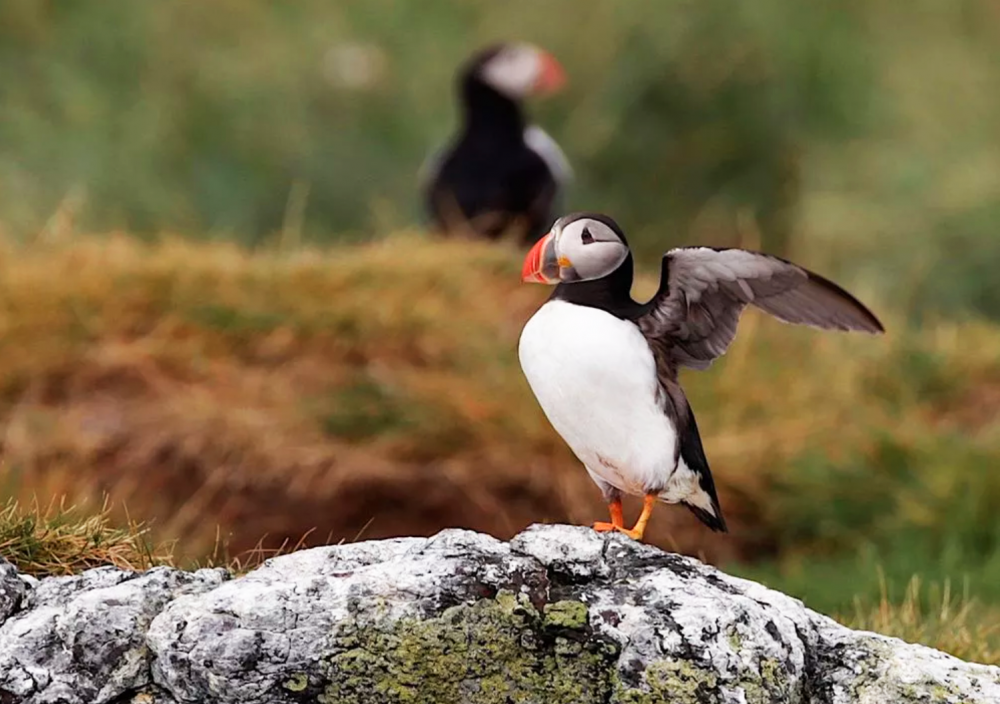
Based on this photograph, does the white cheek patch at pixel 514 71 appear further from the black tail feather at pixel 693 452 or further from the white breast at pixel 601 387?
the white breast at pixel 601 387

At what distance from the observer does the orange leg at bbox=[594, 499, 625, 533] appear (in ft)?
12.1

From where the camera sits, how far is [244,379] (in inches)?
334

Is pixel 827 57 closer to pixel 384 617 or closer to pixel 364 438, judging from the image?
pixel 364 438

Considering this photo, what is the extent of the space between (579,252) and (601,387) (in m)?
0.29

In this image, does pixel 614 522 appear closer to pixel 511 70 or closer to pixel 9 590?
pixel 9 590

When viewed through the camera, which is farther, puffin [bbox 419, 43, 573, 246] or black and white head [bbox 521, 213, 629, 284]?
puffin [bbox 419, 43, 573, 246]

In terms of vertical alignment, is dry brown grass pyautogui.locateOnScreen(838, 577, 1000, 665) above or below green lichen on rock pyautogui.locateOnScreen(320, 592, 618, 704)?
below

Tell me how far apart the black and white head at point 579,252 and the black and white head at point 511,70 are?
8.33 meters

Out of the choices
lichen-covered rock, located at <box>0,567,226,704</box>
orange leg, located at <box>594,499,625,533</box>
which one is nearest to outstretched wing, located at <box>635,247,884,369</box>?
orange leg, located at <box>594,499,625,533</box>

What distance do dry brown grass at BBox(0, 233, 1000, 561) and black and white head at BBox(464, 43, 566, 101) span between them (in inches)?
106

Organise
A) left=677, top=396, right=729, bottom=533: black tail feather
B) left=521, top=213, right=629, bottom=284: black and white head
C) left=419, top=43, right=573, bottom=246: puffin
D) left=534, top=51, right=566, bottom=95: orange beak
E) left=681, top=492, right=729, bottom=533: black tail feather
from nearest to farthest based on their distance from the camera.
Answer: left=521, top=213, right=629, bottom=284: black and white head
left=677, top=396, right=729, bottom=533: black tail feather
left=681, top=492, right=729, bottom=533: black tail feather
left=419, top=43, right=573, bottom=246: puffin
left=534, top=51, right=566, bottom=95: orange beak

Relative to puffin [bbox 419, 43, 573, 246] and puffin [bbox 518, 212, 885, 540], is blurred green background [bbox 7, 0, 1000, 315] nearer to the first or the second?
puffin [bbox 419, 43, 573, 246]

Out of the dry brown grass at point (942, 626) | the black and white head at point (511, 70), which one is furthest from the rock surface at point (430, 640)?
the black and white head at point (511, 70)

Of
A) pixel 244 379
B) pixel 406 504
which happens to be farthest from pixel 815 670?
pixel 244 379
